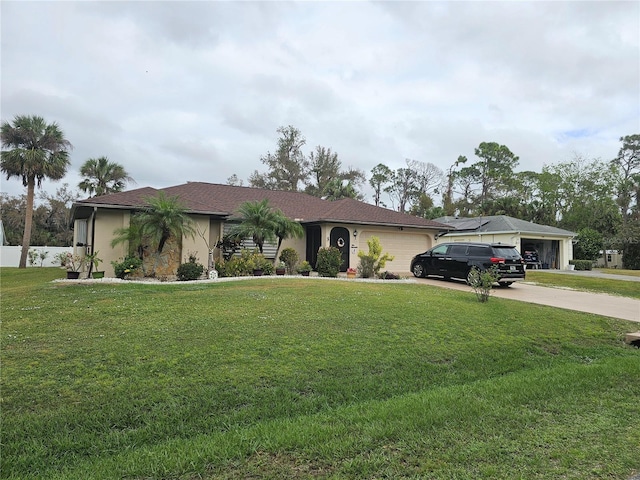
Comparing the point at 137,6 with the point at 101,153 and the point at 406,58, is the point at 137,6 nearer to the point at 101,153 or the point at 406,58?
Answer: the point at 406,58

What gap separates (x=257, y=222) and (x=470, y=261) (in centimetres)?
836

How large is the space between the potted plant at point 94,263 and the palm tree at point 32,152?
15.7m

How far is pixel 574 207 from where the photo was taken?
128 feet

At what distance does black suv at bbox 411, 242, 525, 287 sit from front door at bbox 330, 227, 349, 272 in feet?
11.2

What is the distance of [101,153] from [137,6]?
20.3 m

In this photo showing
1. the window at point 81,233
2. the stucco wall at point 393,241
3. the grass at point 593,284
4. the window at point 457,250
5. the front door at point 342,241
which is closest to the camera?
the window at point 457,250

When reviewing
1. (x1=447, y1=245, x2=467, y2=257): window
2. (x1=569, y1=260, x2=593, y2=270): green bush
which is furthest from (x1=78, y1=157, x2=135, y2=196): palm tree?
(x1=569, y1=260, x2=593, y2=270): green bush

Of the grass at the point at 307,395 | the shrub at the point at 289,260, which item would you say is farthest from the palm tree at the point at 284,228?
the grass at the point at 307,395

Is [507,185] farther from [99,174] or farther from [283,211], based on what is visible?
[99,174]

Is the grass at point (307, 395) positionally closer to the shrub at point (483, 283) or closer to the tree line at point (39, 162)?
the shrub at point (483, 283)

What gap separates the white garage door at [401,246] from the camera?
1959 centimetres

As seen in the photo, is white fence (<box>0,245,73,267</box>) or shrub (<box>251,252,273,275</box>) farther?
white fence (<box>0,245,73,267</box>)

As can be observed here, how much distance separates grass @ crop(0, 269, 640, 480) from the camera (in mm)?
2895

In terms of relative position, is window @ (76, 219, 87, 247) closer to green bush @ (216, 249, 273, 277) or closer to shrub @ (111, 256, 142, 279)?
shrub @ (111, 256, 142, 279)
